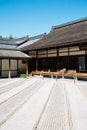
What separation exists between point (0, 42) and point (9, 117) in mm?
20506

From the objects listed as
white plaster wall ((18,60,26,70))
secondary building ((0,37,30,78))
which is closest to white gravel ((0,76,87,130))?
secondary building ((0,37,30,78))

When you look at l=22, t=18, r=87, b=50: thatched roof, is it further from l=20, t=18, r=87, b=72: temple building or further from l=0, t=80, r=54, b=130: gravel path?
l=0, t=80, r=54, b=130: gravel path

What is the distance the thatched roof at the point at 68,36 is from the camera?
16.0 m

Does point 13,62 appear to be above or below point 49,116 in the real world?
above

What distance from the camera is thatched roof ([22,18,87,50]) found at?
1602 cm

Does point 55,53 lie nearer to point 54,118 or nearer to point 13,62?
point 13,62

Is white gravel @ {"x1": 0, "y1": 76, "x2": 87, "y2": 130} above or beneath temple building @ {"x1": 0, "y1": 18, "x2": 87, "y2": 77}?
beneath

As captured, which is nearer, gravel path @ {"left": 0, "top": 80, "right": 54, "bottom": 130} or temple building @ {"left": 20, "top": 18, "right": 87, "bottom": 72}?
gravel path @ {"left": 0, "top": 80, "right": 54, "bottom": 130}

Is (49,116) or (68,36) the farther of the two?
(68,36)

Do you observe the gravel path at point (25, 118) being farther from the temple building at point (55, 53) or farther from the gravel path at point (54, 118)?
the temple building at point (55, 53)

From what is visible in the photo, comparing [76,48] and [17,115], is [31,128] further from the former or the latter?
[76,48]

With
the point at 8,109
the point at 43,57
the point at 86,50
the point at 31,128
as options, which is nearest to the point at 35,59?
the point at 43,57

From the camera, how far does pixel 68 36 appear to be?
59.7ft

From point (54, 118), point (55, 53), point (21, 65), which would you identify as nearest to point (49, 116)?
point (54, 118)
